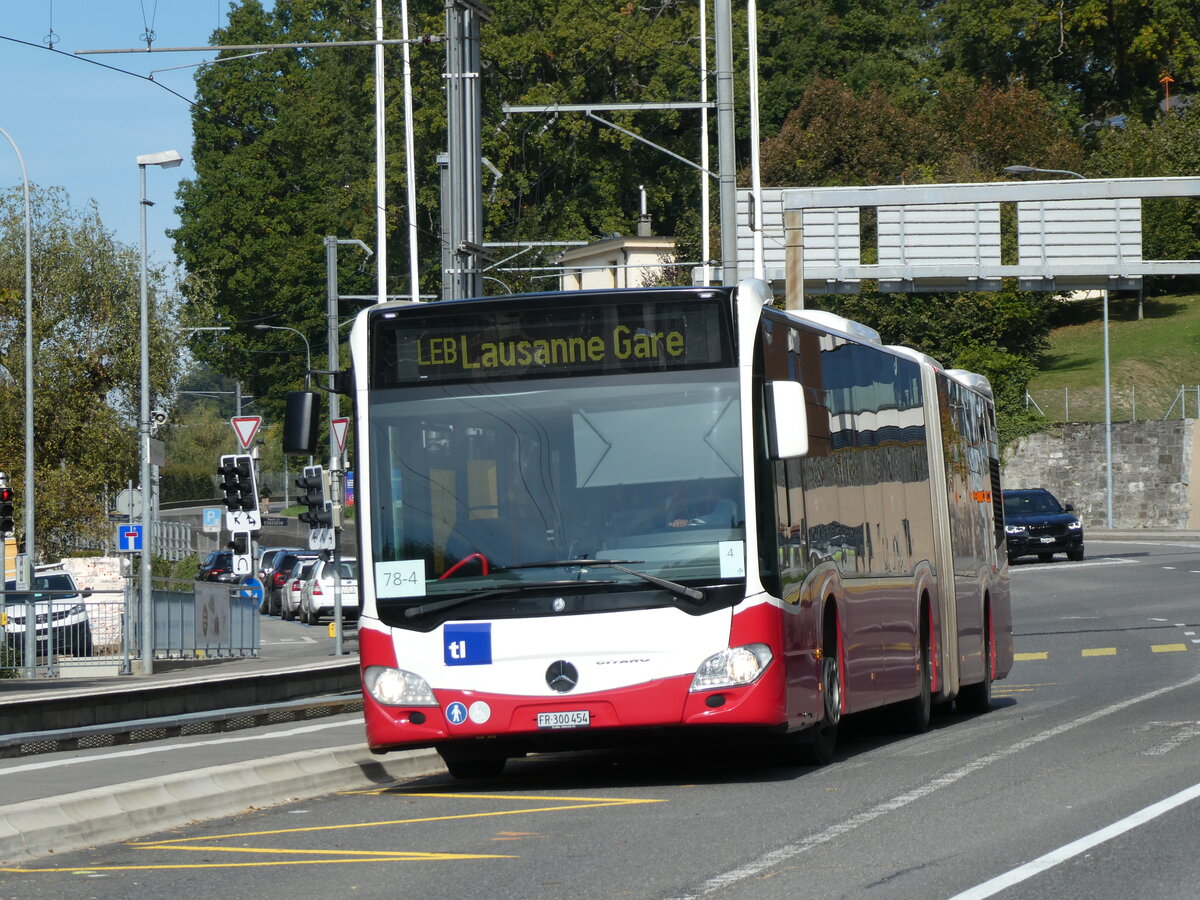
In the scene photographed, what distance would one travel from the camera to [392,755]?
564 inches

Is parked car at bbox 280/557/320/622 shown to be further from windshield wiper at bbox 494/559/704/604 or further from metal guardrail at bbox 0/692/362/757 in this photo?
windshield wiper at bbox 494/559/704/604

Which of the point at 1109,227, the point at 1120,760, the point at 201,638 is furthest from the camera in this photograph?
the point at 1109,227

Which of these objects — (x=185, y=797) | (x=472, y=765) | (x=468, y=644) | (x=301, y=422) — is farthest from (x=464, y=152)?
(x=185, y=797)

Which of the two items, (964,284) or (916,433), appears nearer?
(916,433)

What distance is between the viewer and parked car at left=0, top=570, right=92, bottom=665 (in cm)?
2670

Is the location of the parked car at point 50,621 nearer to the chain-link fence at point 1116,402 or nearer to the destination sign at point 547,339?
the destination sign at point 547,339

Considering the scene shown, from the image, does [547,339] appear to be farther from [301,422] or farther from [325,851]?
[325,851]

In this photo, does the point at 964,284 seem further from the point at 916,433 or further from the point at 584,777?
the point at 584,777

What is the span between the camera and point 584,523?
1184 centimetres

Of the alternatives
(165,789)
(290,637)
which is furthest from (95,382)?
(165,789)

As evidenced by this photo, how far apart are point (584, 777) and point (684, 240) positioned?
194ft

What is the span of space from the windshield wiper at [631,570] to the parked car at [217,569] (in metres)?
45.0

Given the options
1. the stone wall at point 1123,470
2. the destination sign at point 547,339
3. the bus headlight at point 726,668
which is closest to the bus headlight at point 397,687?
the bus headlight at point 726,668

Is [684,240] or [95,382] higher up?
[684,240]
